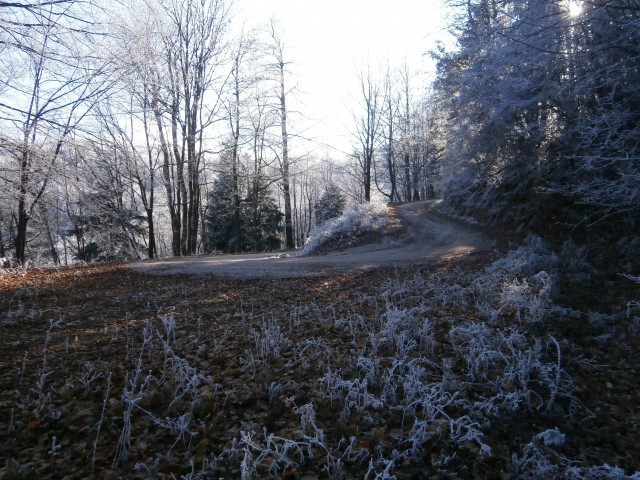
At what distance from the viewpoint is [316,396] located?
3.85m

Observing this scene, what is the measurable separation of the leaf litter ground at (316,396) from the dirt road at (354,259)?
12.3 ft

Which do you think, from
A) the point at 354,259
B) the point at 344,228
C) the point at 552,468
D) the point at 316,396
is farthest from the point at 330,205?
the point at 552,468

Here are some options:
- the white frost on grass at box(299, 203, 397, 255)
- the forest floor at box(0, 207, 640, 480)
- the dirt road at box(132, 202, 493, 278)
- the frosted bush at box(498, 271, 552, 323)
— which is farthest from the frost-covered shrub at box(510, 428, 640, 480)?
the white frost on grass at box(299, 203, 397, 255)

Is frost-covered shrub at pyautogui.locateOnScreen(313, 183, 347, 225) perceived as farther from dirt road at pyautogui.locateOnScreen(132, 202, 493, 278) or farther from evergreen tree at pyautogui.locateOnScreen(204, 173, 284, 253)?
dirt road at pyautogui.locateOnScreen(132, 202, 493, 278)

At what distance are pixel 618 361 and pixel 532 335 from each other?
100cm

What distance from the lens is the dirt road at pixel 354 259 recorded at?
1036 centimetres

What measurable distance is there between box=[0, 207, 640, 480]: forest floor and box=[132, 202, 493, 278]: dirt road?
3.51 m

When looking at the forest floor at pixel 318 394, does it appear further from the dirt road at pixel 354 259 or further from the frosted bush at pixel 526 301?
the dirt road at pixel 354 259

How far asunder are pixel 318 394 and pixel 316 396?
29mm

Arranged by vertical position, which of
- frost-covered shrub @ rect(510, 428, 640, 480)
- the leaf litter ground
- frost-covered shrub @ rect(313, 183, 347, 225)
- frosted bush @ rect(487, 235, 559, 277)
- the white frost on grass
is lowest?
frost-covered shrub @ rect(510, 428, 640, 480)

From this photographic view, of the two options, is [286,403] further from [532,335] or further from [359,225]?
[359,225]

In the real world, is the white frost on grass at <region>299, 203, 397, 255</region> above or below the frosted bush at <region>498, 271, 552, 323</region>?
above

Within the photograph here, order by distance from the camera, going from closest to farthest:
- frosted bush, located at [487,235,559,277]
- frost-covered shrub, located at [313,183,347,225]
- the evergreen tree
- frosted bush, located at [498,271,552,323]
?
frosted bush, located at [498,271,552,323] < frosted bush, located at [487,235,559,277] < the evergreen tree < frost-covered shrub, located at [313,183,347,225]

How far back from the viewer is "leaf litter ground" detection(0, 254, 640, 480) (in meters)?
2.95
